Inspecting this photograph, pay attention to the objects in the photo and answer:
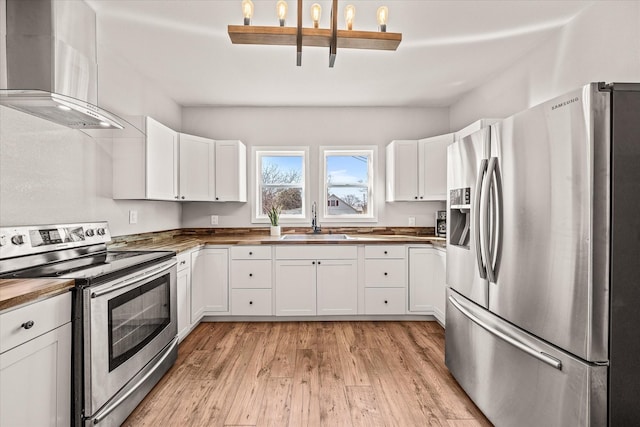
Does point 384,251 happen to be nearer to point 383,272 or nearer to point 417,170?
point 383,272

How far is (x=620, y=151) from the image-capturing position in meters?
1.22

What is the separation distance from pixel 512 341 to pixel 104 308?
6.66 ft

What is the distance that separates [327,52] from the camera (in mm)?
2803

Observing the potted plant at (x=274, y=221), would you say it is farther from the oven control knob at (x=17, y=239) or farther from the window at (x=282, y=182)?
the oven control knob at (x=17, y=239)

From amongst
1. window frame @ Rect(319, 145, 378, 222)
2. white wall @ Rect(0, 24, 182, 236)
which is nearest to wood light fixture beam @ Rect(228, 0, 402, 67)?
white wall @ Rect(0, 24, 182, 236)

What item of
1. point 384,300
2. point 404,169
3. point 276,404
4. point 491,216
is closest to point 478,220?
point 491,216

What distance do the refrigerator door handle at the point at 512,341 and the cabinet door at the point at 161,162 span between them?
8.76ft

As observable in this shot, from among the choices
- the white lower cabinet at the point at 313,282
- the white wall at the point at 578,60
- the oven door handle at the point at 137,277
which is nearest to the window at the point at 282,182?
the white lower cabinet at the point at 313,282

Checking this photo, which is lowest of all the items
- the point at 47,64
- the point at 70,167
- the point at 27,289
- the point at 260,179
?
the point at 27,289

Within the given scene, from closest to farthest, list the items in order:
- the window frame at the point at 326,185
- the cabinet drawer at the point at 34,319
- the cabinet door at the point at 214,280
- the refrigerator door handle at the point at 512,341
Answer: the cabinet drawer at the point at 34,319 < the refrigerator door handle at the point at 512,341 < the cabinet door at the point at 214,280 < the window frame at the point at 326,185

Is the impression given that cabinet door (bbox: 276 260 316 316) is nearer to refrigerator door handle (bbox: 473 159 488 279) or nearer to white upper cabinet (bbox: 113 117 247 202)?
white upper cabinet (bbox: 113 117 247 202)

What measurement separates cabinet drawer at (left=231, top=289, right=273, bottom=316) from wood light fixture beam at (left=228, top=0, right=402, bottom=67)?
2.43 metres

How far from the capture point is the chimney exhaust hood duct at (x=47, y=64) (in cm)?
162

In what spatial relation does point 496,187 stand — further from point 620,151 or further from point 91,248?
point 91,248
